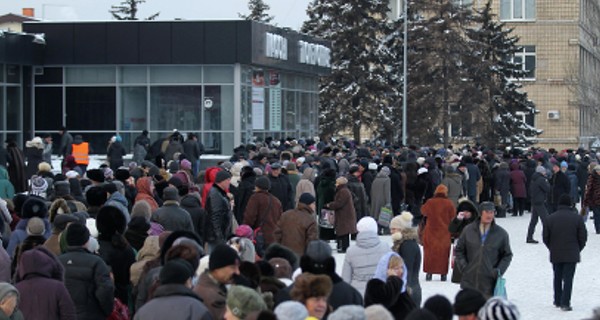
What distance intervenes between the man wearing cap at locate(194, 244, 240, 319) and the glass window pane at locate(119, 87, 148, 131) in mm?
31045

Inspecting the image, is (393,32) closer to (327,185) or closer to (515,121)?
(515,121)

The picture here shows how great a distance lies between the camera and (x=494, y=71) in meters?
58.5

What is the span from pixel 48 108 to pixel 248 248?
97.9ft

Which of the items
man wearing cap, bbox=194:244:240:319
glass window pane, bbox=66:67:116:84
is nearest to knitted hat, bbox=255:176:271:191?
man wearing cap, bbox=194:244:240:319

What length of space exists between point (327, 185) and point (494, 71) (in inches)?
1435

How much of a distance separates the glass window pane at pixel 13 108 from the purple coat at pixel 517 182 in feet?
49.5

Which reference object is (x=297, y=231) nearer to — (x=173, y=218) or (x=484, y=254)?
(x=173, y=218)

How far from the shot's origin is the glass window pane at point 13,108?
38688 mm

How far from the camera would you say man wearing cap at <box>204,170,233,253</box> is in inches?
A: 619

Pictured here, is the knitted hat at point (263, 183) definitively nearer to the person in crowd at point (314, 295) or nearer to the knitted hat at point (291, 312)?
the person in crowd at point (314, 295)

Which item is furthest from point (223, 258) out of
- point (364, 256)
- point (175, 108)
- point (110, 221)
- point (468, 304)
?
point (175, 108)

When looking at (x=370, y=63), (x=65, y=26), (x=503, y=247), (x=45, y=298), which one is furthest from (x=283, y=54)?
→ (x=45, y=298)

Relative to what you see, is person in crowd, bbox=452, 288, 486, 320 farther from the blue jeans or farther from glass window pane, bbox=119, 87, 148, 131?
glass window pane, bbox=119, 87, 148, 131

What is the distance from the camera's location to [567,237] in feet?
53.2
